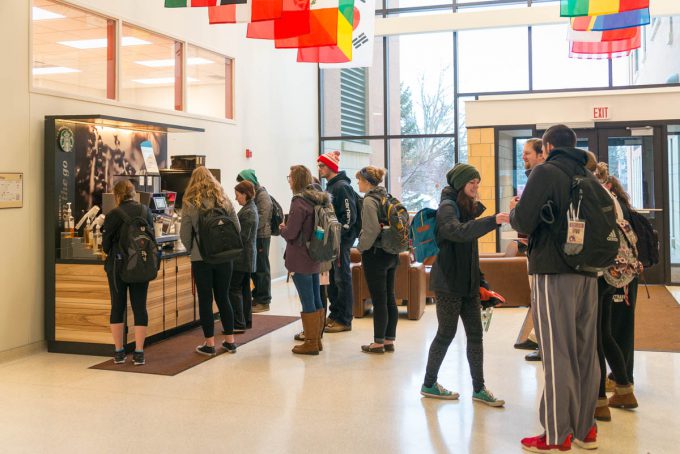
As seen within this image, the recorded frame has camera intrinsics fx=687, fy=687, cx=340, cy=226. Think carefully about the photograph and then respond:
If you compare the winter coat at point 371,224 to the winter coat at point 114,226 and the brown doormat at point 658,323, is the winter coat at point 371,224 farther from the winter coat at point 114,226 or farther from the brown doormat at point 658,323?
the brown doormat at point 658,323

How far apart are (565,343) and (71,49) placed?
5.35 meters

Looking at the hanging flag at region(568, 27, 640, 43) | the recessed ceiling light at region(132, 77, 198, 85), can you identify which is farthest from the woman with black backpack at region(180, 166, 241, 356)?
the hanging flag at region(568, 27, 640, 43)

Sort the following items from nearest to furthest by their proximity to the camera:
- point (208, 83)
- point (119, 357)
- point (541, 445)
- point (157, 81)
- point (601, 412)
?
point (541, 445) → point (601, 412) → point (119, 357) → point (157, 81) → point (208, 83)

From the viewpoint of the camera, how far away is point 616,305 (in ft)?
14.3

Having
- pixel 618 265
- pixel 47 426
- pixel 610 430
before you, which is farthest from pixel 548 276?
pixel 47 426

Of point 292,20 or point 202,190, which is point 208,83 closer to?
point 292,20

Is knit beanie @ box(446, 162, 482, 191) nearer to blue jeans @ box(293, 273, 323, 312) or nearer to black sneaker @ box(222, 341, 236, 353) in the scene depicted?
blue jeans @ box(293, 273, 323, 312)

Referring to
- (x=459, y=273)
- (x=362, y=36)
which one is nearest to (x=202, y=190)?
(x=459, y=273)

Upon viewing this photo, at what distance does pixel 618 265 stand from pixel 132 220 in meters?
3.55

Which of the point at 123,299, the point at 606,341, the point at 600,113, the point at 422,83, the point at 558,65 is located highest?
the point at 558,65

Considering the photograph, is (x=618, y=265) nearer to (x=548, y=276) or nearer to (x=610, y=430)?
(x=548, y=276)

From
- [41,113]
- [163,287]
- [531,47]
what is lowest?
[163,287]

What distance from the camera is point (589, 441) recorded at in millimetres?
3633

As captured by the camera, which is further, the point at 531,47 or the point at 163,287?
the point at 531,47
